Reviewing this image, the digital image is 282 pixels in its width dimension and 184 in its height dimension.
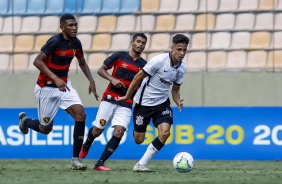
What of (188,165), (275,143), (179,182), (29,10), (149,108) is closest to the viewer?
(179,182)

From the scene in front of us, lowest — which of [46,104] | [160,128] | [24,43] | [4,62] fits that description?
[160,128]

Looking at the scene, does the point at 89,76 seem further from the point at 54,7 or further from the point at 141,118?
the point at 54,7

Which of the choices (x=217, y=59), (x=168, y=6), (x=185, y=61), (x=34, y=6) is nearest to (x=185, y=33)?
(x=185, y=61)

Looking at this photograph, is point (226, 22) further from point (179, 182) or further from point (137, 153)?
point (179, 182)

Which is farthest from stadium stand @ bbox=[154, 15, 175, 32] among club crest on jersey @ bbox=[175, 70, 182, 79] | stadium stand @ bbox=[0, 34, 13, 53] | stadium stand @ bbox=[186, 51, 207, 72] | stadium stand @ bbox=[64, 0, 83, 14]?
club crest on jersey @ bbox=[175, 70, 182, 79]

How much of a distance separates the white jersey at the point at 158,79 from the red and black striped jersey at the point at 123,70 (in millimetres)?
338

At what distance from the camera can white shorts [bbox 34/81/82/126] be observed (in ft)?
37.0

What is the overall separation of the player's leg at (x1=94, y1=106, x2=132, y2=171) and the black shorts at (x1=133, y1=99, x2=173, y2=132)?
220 mm

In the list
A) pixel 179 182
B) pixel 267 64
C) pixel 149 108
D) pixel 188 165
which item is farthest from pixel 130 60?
pixel 267 64

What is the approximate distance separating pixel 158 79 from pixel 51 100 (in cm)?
149

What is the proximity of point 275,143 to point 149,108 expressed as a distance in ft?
13.1

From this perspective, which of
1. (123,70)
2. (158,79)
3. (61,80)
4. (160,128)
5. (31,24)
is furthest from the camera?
(31,24)

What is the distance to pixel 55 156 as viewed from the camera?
15031mm

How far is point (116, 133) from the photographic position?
11367mm
